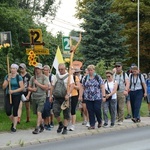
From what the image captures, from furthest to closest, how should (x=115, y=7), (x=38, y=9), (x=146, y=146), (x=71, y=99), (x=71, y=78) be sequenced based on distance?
(x=115, y=7) → (x=38, y=9) → (x=71, y=99) → (x=71, y=78) → (x=146, y=146)

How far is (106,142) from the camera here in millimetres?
11711

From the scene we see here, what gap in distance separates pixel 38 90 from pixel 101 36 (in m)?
21.7

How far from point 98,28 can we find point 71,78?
72.0 feet

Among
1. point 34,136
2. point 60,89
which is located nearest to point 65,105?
point 60,89

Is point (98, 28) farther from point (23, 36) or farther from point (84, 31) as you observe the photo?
point (23, 36)

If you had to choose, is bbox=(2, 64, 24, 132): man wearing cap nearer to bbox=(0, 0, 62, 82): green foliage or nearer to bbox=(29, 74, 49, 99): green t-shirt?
bbox=(29, 74, 49, 99): green t-shirt

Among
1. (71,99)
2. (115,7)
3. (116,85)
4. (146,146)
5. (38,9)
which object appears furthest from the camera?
(115,7)

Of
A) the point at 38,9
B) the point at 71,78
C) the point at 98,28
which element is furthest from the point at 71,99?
the point at 38,9

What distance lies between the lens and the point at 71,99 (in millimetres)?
13812

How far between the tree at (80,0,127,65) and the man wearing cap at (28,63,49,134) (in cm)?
2070

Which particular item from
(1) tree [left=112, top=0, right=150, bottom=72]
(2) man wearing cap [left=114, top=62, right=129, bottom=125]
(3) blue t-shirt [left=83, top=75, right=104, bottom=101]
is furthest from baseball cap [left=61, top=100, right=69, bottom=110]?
(1) tree [left=112, top=0, right=150, bottom=72]

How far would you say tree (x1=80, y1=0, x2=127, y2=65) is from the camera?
111 ft

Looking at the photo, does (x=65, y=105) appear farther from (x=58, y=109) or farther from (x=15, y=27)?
(x=15, y=27)

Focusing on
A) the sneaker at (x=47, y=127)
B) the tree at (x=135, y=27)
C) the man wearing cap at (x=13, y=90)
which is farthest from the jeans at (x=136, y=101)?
the tree at (x=135, y=27)
